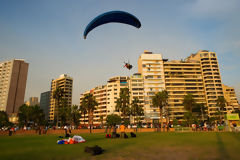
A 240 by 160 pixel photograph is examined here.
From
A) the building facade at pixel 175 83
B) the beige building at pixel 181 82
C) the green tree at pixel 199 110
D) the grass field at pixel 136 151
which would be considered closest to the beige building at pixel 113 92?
the building facade at pixel 175 83

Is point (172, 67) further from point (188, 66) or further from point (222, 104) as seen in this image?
point (222, 104)

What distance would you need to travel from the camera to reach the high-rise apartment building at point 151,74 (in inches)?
4102

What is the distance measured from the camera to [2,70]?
149125mm

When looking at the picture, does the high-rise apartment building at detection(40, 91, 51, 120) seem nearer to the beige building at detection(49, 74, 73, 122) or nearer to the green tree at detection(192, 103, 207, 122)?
the beige building at detection(49, 74, 73, 122)

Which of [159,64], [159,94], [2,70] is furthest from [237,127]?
[2,70]

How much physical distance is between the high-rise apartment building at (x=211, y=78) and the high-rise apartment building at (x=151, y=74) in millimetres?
27707

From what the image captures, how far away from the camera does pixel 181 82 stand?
110 m

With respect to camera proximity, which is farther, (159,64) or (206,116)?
(159,64)

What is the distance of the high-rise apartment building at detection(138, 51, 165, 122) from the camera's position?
104188mm

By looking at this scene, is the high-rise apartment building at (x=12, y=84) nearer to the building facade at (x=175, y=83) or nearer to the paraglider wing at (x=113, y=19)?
the building facade at (x=175, y=83)

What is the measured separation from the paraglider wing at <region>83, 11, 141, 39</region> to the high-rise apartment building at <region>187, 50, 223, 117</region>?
10236cm

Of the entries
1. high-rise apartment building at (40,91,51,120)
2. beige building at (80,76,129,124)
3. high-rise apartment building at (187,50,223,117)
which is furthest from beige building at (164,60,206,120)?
high-rise apartment building at (40,91,51,120)

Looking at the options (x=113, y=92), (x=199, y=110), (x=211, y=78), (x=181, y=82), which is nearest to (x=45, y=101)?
(x=113, y=92)

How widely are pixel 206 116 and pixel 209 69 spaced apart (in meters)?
30.4
